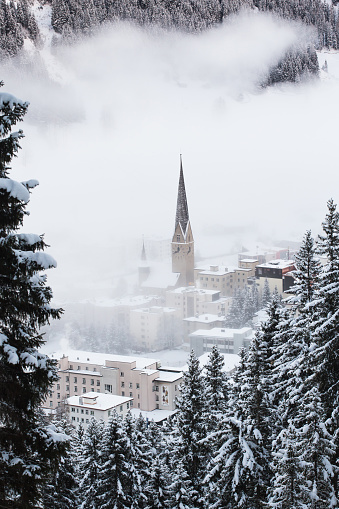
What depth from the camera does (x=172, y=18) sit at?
14400 cm

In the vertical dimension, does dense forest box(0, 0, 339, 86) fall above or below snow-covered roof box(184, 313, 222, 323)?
above

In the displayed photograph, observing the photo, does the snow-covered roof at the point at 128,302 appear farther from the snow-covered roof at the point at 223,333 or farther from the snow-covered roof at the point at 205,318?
the snow-covered roof at the point at 223,333

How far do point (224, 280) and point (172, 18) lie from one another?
97.7 m

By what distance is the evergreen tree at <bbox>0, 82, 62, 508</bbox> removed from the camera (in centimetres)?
497

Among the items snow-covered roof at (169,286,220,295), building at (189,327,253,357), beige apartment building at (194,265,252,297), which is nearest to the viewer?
building at (189,327,253,357)

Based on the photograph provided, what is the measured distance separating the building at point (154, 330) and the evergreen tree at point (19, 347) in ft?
188

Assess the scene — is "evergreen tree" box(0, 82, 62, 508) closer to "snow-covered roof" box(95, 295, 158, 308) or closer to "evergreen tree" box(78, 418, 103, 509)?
"evergreen tree" box(78, 418, 103, 509)

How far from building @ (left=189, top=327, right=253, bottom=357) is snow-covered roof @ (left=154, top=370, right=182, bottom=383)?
9.17 meters

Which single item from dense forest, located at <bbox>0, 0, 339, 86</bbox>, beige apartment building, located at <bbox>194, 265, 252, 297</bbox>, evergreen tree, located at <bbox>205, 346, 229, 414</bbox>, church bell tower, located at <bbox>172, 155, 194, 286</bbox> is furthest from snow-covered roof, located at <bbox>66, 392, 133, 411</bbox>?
dense forest, located at <bbox>0, 0, 339, 86</bbox>

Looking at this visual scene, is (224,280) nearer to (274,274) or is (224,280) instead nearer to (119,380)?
(274,274)

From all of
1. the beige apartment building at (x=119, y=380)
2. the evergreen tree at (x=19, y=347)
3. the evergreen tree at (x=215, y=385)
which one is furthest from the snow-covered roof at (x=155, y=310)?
the evergreen tree at (x=19, y=347)

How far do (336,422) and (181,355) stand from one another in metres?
50.2

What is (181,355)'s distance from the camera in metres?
58.5

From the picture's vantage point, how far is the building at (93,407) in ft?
108
